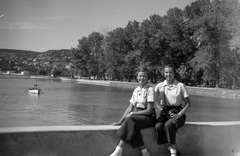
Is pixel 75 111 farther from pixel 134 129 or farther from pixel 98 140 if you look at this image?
pixel 134 129

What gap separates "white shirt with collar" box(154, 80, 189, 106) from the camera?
4832 mm

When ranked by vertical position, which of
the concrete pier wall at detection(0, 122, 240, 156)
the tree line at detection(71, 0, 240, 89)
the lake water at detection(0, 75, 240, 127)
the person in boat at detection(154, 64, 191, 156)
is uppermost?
the tree line at detection(71, 0, 240, 89)

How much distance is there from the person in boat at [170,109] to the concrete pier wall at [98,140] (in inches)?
7.6

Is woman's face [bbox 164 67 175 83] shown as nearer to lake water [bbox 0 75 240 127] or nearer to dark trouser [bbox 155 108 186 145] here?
dark trouser [bbox 155 108 186 145]

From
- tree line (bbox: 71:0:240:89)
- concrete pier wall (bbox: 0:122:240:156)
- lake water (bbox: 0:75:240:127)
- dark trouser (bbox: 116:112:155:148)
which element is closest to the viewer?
concrete pier wall (bbox: 0:122:240:156)

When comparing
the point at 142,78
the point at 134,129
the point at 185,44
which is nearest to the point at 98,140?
the point at 134,129

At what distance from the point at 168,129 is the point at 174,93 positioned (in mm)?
611

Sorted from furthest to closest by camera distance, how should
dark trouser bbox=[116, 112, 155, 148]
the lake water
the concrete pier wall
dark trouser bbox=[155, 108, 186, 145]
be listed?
1. the lake water
2. dark trouser bbox=[155, 108, 186, 145]
3. dark trouser bbox=[116, 112, 155, 148]
4. the concrete pier wall

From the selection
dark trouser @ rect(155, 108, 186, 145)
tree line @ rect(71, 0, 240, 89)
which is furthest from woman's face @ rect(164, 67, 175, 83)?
tree line @ rect(71, 0, 240, 89)

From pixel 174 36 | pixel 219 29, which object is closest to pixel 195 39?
pixel 174 36

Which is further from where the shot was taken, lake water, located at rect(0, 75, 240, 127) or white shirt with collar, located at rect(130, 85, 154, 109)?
lake water, located at rect(0, 75, 240, 127)

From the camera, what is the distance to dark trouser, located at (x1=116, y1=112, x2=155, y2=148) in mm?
4512

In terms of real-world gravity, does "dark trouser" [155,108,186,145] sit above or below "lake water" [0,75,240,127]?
above

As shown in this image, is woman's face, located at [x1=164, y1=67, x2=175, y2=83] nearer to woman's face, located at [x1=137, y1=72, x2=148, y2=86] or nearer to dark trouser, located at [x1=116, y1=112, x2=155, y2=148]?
woman's face, located at [x1=137, y1=72, x2=148, y2=86]
